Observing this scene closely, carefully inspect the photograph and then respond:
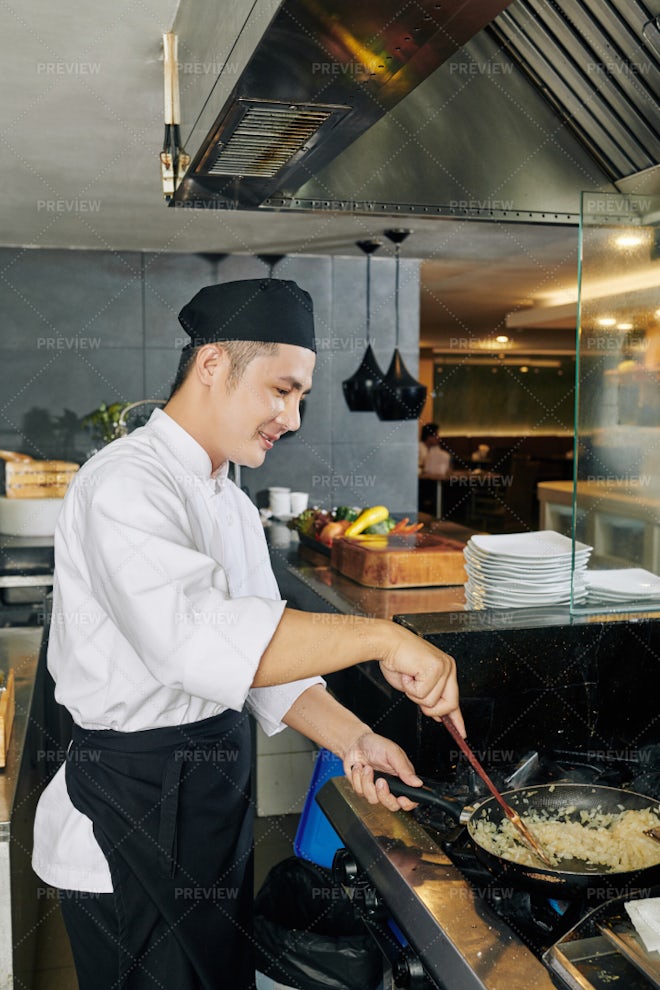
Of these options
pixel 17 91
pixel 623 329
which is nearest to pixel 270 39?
pixel 623 329

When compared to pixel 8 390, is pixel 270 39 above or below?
above

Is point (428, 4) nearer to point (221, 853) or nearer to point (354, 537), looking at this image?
point (221, 853)

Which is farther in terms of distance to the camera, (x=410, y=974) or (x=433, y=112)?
(x=433, y=112)

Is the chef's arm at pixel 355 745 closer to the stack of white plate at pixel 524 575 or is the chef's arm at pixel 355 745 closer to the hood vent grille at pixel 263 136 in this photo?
the stack of white plate at pixel 524 575

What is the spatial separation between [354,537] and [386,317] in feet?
7.93

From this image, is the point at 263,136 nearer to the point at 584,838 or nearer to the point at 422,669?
the point at 422,669

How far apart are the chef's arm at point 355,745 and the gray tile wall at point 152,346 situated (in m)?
3.54

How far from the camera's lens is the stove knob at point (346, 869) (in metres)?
1.59

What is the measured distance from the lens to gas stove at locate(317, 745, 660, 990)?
3.53ft

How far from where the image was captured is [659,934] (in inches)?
40.5

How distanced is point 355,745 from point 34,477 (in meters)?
3.42

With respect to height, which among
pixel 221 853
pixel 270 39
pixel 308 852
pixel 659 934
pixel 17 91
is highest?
pixel 17 91

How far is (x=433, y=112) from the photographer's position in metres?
2.90

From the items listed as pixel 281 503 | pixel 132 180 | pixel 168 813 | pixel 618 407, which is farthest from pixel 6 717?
pixel 281 503
